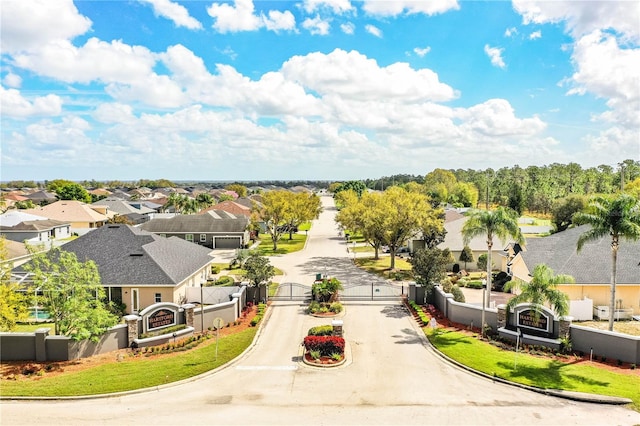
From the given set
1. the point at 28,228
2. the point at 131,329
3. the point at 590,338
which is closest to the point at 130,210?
the point at 28,228

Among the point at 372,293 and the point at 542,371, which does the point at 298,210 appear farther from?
the point at 542,371

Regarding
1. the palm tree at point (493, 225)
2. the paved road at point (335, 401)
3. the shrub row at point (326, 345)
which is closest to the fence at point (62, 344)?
the paved road at point (335, 401)

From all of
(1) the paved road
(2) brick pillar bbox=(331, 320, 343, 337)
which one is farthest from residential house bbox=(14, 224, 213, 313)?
(2) brick pillar bbox=(331, 320, 343, 337)

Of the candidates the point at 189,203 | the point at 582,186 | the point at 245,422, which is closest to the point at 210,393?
the point at 245,422

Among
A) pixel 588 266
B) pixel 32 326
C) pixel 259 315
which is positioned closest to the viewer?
pixel 32 326

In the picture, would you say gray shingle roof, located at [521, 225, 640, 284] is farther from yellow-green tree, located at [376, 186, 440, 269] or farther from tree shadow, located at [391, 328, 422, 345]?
tree shadow, located at [391, 328, 422, 345]

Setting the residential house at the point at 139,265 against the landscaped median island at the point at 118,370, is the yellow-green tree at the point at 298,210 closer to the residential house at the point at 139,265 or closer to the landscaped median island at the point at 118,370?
the residential house at the point at 139,265
